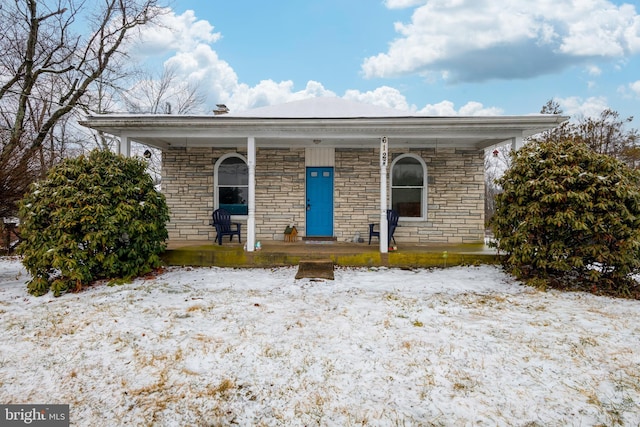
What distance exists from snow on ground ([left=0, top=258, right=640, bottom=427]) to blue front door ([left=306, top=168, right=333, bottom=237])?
10.8 feet

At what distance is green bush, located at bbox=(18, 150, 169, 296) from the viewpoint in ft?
16.2

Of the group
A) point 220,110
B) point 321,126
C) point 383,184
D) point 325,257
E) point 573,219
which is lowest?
point 325,257

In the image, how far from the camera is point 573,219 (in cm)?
489

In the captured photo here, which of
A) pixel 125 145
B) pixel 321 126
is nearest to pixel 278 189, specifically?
pixel 321 126

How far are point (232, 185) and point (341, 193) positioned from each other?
8.68 feet

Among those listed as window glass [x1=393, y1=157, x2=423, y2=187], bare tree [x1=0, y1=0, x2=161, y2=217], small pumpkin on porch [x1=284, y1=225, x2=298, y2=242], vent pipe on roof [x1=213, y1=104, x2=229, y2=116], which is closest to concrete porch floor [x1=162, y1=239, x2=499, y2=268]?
small pumpkin on porch [x1=284, y1=225, x2=298, y2=242]

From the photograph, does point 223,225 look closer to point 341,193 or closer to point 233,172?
point 233,172

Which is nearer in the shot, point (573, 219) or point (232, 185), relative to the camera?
point (573, 219)

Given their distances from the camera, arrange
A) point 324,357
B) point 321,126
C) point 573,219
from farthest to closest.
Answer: point 321,126 < point 573,219 < point 324,357

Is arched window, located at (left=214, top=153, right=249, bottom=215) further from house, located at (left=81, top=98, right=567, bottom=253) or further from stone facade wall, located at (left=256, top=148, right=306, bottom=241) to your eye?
stone facade wall, located at (left=256, top=148, right=306, bottom=241)

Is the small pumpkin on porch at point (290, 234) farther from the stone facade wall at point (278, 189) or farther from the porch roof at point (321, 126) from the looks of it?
the porch roof at point (321, 126)

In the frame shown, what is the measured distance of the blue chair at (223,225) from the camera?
7465 mm

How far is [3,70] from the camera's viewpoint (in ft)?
40.8

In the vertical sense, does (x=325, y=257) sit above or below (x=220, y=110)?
below
